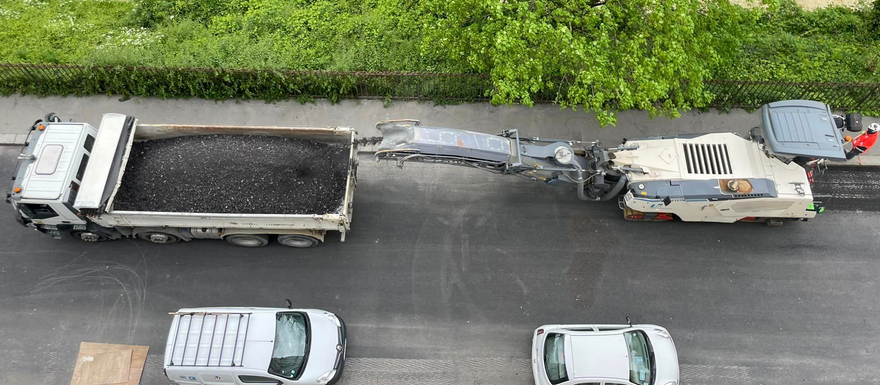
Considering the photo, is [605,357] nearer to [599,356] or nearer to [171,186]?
[599,356]

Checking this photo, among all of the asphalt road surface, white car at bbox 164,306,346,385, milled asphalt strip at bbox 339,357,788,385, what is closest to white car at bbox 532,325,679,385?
milled asphalt strip at bbox 339,357,788,385

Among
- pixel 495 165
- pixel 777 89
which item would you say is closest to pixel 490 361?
pixel 495 165

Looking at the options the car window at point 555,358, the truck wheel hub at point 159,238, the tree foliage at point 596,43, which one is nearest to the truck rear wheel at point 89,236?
the truck wheel hub at point 159,238

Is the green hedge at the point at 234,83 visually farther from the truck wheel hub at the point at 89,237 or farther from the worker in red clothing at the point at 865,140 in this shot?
the worker in red clothing at the point at 865,140

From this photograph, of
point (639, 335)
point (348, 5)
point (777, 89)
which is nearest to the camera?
point (639, 335)

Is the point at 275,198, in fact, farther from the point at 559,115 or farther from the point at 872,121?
the point at 872,121

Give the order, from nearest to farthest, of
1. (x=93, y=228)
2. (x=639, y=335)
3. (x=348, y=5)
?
(x=639, y=335)
(x=93, y=228)
(x=348, y=5)
